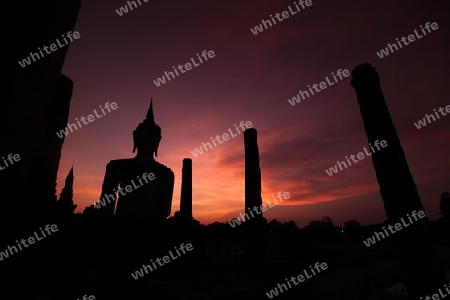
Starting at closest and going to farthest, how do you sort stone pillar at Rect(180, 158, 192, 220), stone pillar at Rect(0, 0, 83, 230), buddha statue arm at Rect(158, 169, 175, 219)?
stone pillar at Rect(0, 0, 83, 230) → stone pillar at Rect(180, 158, 192, 220) → buddha statue arm at Rect(158, 169, 175, 219)

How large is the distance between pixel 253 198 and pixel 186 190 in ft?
21.8

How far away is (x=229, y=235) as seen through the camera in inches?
1051

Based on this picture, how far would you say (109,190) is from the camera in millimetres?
16641

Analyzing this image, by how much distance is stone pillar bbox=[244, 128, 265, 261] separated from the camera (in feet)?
36.2

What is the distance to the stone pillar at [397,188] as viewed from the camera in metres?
4.64

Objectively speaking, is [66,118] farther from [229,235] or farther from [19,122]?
[229,235]

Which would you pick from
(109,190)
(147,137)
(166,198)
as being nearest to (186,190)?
(166,198)

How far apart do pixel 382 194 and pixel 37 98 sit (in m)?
6.46

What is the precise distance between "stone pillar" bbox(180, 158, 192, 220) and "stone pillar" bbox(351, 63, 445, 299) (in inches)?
513

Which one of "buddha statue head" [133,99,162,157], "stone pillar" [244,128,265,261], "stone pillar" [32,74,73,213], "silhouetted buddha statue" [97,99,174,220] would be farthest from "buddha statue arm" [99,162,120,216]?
"stone pillar" [32,74,73,213]

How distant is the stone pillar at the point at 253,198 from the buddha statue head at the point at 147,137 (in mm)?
11215

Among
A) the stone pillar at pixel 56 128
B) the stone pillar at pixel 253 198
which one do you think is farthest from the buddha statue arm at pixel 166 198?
the stone pillar at pixel 56 128

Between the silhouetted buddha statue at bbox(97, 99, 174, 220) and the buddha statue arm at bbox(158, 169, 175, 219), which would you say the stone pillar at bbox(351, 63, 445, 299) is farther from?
the buddha statue arm at bbox(158, 169, 175, 219)

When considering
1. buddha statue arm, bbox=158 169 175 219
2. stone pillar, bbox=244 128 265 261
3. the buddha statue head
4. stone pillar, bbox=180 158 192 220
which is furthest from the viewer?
the buddha statue head
